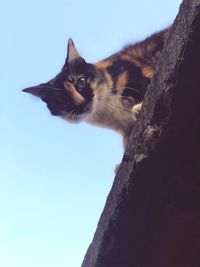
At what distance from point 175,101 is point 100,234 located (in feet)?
1.69

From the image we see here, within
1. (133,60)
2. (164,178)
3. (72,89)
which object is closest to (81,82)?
(72,89)

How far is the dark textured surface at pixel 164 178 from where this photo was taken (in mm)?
1323

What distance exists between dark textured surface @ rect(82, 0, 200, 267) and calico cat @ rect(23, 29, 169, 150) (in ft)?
3.81

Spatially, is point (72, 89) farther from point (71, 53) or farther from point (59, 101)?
point (71, 53)

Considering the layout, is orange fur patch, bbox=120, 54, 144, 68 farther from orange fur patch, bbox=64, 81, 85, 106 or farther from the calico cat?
orange fur patch, bbox=64, 81, 85, 106

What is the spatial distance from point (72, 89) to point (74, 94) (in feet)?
0.17

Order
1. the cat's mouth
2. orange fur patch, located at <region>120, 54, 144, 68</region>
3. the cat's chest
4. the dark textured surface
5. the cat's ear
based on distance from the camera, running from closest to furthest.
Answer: the dark textured surface, the cat's chest, orange fur patch, located at <region>120, 54, 144, 68</region>, the cat's mouth, the cat's ear

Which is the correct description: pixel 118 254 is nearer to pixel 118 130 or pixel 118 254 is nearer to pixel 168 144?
pixel 168 144

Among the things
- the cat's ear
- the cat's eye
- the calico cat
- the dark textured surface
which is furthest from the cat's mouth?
the dark textured surface

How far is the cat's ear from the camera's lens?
10.9ft

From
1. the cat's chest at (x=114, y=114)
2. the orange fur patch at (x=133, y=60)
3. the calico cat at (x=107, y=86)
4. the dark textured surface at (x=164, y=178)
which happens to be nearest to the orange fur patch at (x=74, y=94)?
the calico cat at (x=107, y=86)

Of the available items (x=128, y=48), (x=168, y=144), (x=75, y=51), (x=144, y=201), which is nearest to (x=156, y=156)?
(x=168, y=144)

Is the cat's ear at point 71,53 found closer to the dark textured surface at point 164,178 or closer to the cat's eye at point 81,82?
the cat's eye at point 81,82

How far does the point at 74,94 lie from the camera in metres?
3.18
